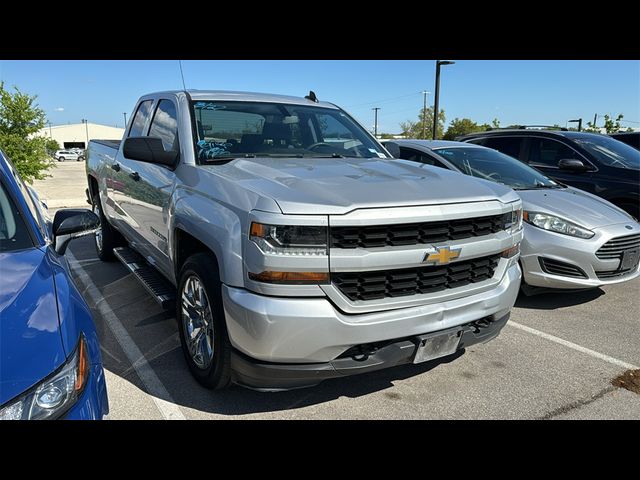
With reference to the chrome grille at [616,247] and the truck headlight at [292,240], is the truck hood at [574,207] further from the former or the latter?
the truck headlight at [292,240]

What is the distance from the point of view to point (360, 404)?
120 inches

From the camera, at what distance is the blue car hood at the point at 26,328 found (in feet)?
5.35

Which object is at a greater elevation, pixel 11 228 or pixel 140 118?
pixel 140 118

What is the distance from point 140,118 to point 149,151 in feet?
5.86

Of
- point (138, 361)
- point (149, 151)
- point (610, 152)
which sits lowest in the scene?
point (138, 361)

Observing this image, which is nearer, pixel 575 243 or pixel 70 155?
pixel 575 243

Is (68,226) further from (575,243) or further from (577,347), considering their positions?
(575,243)

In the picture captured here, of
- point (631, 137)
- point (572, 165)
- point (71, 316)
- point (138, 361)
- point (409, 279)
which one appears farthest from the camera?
point (631, 137)

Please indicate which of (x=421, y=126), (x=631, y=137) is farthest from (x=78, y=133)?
(x=631, y=137)

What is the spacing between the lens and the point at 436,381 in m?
3.36

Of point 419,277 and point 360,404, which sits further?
point 360,404

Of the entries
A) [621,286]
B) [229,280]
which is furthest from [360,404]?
[621,286]
